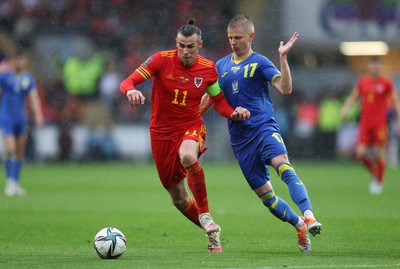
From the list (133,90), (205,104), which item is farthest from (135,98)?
(205,104)

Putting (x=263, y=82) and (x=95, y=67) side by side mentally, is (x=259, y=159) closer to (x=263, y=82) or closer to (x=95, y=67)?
A: (x=263, y=82)

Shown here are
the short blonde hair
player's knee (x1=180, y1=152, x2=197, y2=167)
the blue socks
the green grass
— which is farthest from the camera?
the blue socks

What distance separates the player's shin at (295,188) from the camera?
8648 mm

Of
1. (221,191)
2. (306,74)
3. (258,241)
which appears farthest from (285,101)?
(258,241)

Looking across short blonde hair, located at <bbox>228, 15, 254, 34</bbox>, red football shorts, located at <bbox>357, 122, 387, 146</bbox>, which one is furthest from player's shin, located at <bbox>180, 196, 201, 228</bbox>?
red football shorts, located at <bbox>357, 122, 387, 146</bbox>

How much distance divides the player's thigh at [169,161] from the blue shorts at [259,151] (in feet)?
1.96

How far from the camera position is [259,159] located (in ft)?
30.2

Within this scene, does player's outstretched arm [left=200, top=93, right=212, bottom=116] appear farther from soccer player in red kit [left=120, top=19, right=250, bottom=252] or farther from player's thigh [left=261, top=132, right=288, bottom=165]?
player's thigh [left=261, top=132, right=288, bottom=165]

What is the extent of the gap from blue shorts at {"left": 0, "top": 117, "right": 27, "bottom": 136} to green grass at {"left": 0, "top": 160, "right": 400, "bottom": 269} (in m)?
1.18

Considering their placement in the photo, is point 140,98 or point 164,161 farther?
point 164,161

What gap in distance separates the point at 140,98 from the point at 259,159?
1.48m

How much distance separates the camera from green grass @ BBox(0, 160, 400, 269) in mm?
8234

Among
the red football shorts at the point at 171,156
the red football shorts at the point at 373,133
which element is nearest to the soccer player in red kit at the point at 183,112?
the red football shorts at the point at 171,156

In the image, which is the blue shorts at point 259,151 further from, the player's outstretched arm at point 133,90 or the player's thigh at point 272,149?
the player's outstretched arm at point 133,90
